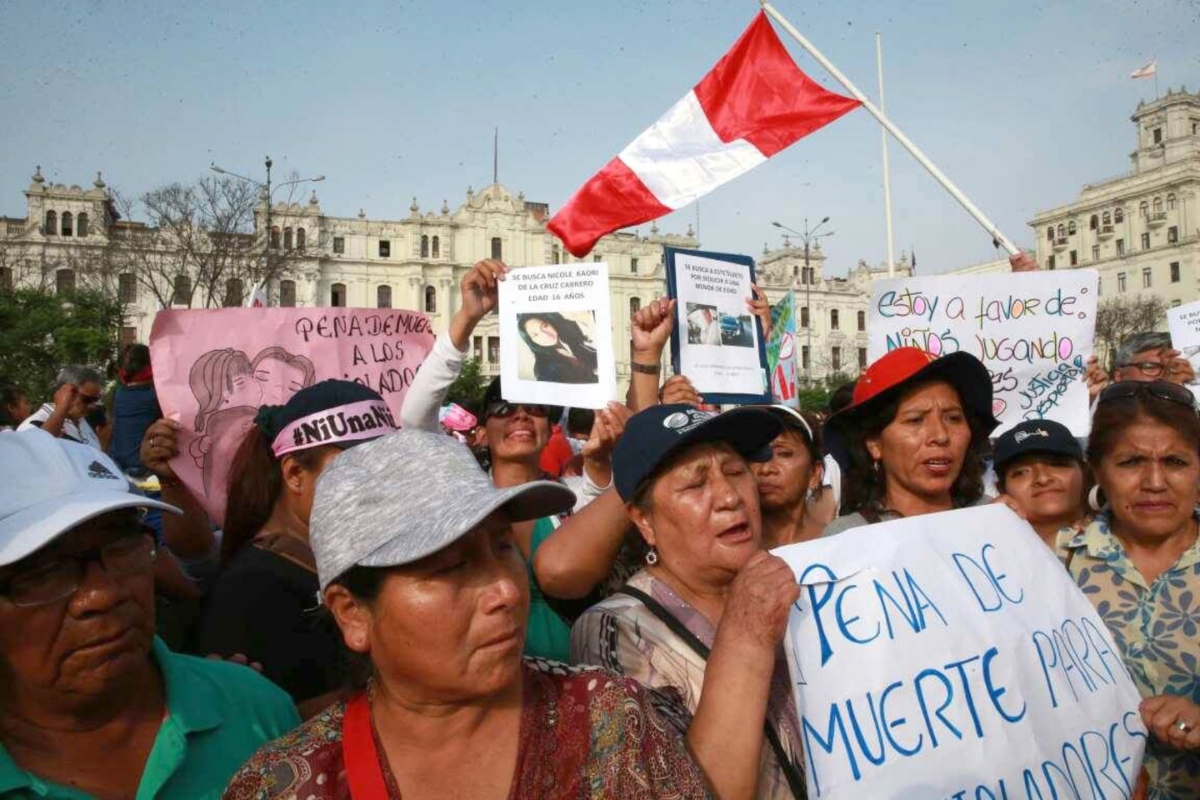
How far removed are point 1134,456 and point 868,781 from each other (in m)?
1.61

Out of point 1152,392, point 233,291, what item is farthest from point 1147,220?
point 1152,392

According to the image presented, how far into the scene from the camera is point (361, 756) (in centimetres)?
159

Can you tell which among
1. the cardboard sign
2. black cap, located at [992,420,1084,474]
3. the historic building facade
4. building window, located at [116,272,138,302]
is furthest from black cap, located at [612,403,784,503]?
the historic building facade

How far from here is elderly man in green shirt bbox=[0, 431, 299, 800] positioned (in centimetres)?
173

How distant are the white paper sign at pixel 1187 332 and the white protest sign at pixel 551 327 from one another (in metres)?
5.33

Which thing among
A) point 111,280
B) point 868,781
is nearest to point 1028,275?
point 868,781

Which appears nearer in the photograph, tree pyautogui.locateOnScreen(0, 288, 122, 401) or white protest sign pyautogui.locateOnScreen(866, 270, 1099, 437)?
white protest sign pyautogui.locateOnScreen(866, 270, 1099, 437)

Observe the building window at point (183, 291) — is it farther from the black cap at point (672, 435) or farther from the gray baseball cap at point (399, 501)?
the gray baseball cap at point (399, 501)

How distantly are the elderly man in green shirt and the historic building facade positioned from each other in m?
77.2

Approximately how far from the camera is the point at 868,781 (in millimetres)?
1905

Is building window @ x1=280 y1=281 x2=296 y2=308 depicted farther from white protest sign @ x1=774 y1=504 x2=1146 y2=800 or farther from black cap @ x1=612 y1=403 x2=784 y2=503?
white protest sign @ x1=774 y1=504 x2=1146 y2=800

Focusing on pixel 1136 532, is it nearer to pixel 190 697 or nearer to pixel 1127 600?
pixel 1127 600

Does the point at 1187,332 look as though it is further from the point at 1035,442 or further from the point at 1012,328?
the point at 1035,442

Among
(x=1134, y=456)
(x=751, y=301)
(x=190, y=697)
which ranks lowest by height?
(x=190, y=697)
